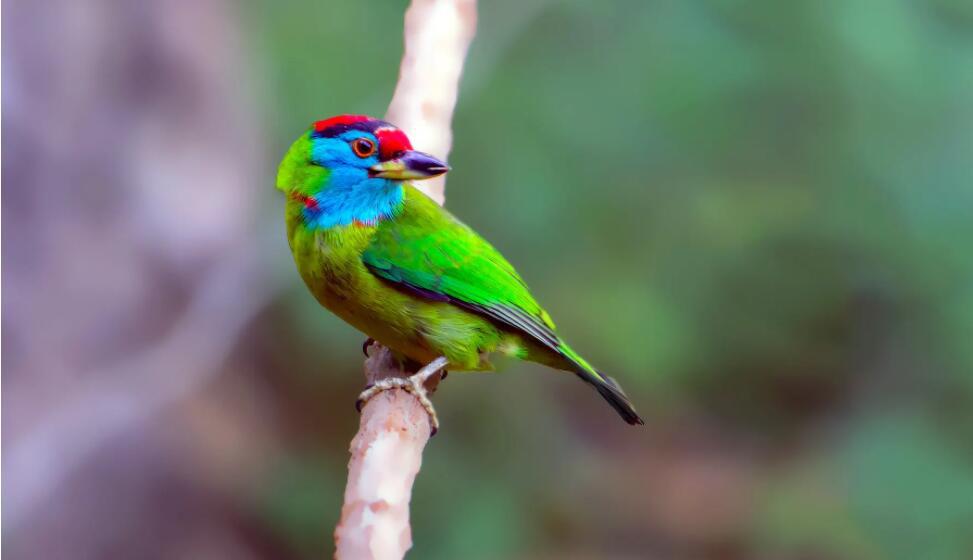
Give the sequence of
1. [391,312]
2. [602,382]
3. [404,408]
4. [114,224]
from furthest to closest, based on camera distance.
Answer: [114,224] → [602,382] → [391,312] → [404,408]

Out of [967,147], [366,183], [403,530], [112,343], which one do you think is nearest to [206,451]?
[112,343]

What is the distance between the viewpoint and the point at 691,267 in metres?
2.33

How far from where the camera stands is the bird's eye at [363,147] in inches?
49.4

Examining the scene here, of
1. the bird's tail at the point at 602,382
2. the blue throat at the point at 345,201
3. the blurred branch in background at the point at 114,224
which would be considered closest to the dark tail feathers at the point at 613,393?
the bird's tail at the point at 602,382

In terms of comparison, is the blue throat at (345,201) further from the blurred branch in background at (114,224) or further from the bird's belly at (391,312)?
the blurred branch in background at (114,224)

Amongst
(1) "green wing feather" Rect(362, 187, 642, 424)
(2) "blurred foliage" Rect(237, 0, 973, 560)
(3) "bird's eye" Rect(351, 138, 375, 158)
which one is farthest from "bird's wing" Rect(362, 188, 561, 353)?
(2) "blurred foliage" Rect(237, 0, 973, 560)

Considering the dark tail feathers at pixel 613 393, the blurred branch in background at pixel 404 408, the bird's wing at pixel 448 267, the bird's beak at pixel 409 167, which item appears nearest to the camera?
the blurred branch in background at pixel 404 408

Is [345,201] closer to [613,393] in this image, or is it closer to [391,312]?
[391,312]

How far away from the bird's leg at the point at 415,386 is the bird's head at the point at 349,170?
0.21 metres

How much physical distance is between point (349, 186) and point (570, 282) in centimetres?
108

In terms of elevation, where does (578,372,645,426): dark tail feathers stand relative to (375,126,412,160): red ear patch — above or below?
below

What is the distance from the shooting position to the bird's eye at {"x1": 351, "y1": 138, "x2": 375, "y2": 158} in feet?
4.11

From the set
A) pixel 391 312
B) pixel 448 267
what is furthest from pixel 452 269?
pixel 391 312

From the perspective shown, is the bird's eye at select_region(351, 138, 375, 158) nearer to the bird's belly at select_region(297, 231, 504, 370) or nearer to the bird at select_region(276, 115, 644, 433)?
the bird at select_region(276, 115, 644, 433)
